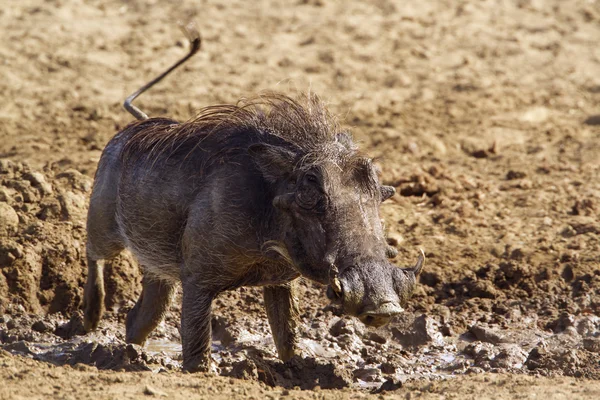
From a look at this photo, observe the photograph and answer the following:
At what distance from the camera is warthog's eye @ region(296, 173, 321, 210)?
Result: 181 inches

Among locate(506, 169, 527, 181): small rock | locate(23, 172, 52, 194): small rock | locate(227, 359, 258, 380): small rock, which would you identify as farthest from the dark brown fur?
locate(506, 169, 527, 181): small rock

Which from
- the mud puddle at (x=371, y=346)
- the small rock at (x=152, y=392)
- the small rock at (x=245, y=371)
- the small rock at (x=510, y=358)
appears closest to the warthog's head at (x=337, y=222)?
the small rock at (x=245, y=371)

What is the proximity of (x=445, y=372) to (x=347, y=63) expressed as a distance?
542 centimetres

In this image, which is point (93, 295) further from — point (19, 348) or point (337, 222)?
point (337, 222)

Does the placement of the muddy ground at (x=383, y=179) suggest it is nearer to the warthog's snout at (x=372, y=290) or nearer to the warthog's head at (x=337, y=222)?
the warthog's head at (x=337, y=222)

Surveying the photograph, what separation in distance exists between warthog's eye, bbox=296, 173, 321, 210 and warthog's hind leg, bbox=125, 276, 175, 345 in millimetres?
1641

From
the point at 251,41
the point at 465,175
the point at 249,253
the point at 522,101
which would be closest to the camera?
the point at 249,253

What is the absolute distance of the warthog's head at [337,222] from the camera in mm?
4250

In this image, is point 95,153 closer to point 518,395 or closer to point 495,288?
point 495,288

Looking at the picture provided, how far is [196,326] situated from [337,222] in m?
0.99

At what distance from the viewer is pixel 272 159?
4.90 m

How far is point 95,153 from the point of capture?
28.0 ft

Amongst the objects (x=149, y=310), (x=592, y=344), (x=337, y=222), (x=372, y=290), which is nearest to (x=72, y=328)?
(x=149, y=310)

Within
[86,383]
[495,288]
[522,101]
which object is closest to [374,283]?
[86,383]
